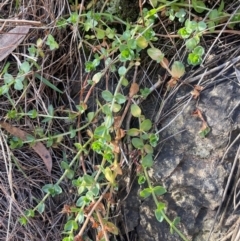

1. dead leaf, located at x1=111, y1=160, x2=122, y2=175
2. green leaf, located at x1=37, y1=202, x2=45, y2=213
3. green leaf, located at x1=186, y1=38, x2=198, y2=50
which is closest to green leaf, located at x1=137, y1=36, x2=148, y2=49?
green leaf, located at x1=186, y1=38, x2=198, y2=50

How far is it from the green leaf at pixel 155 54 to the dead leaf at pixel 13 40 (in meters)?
0.48

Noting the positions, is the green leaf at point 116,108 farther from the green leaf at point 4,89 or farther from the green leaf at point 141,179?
the green leaf at point 4,89

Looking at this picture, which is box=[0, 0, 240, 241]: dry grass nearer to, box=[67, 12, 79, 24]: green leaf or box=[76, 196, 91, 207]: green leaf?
box=[67, 12, 79, 24]: green leaf

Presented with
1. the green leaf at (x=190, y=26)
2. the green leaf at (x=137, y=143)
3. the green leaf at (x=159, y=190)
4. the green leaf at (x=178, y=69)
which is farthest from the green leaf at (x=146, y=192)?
the green leaf at (x=190, y=26)

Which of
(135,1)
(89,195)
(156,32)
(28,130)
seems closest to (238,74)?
(156,32)

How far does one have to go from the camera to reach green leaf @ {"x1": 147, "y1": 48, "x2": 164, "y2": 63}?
1.41 metres

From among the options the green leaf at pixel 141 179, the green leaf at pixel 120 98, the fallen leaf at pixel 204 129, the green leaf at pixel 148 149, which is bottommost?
the green leaf at pixel 141 179

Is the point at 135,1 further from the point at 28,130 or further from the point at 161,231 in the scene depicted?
the point at 161,231

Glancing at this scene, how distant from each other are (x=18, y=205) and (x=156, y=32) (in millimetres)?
698

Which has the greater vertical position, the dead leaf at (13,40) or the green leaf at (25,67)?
the dead leaf at (13,40)

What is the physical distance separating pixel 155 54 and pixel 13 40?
54 centimetres

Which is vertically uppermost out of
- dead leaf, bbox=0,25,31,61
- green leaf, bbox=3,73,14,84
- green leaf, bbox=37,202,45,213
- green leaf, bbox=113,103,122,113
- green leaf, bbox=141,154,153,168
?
dead leaf, bbox=0,25,31,61

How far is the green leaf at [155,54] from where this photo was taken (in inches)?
55.3

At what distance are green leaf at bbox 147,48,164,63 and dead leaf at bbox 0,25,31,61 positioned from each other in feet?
1.57
